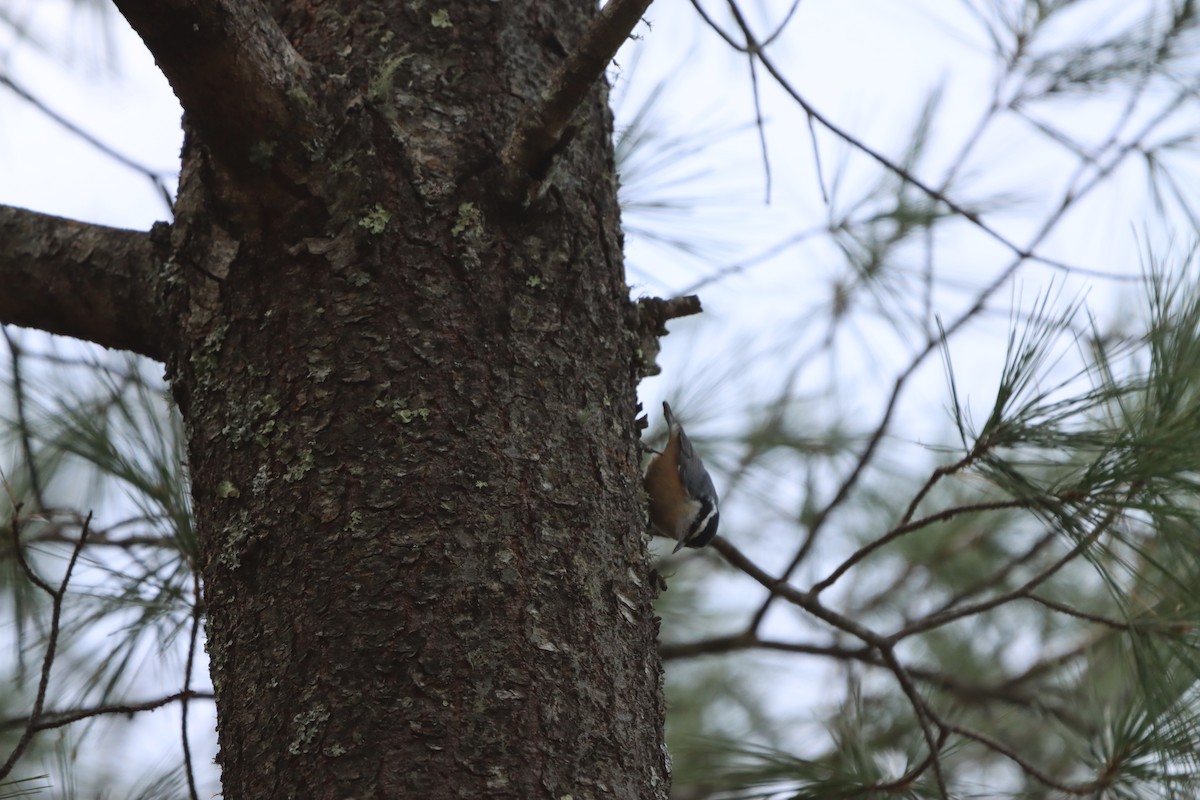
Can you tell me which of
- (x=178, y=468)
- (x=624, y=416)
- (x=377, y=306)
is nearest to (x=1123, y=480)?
(x=624, y=416)

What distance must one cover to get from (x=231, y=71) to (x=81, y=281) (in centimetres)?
36

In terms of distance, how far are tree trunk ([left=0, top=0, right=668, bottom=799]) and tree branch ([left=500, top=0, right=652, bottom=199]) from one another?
0.4 inches

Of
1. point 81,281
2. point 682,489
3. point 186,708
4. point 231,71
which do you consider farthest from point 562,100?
point 682,489

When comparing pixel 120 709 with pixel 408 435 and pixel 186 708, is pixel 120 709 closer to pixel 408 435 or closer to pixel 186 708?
pixel 186 708

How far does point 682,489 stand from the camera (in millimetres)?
2484

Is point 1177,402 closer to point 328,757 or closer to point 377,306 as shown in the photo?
point 377,306

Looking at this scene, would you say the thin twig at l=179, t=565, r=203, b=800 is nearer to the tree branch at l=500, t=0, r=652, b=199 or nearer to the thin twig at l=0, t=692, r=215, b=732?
the thin twig at l=0, t=692, r=215, b=732

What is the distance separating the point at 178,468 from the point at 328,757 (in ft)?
2.71

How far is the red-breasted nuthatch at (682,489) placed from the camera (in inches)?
95.0

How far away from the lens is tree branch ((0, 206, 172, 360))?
1.39m

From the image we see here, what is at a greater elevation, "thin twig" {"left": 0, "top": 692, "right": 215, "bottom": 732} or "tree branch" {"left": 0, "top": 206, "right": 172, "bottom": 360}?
"tree branch" {"left": 0, "top": 206, "right": 172, "bottom": 360}

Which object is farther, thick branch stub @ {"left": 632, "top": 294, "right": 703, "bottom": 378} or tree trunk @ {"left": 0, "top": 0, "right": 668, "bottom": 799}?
thick branch stub @ {"left": 632, "top": 294, "right": 703, "bottom": 378}

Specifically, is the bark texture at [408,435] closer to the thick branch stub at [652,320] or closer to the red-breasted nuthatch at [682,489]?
the thick branch stub at [652,320]

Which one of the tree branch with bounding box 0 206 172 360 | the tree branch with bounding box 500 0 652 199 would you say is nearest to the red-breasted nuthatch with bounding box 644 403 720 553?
the tree branch with bounding box 500 0 652 199
